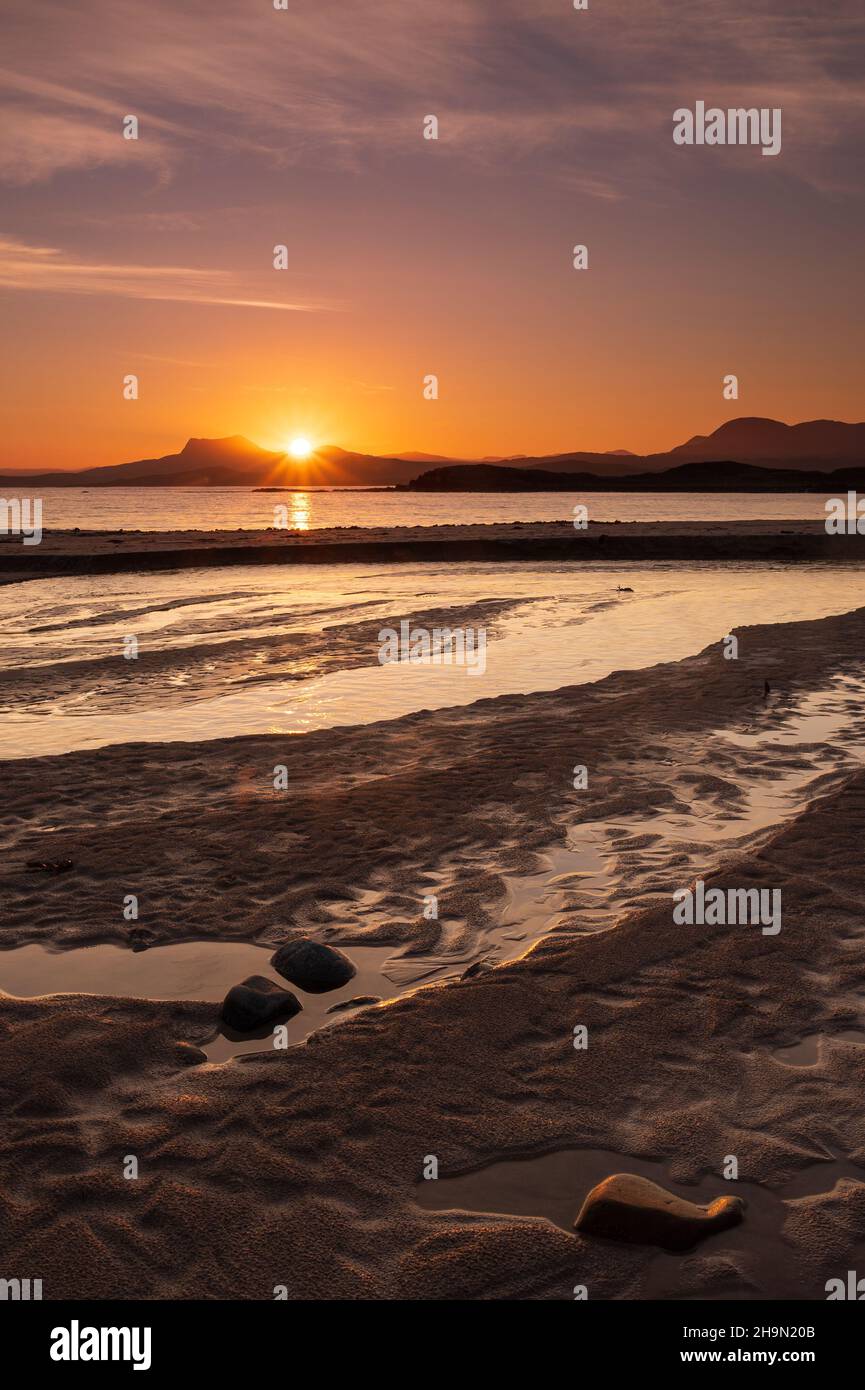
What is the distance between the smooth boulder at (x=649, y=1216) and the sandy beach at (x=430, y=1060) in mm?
63

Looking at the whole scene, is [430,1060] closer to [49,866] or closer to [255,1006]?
[255,1006]

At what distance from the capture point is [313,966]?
Answer: 20.6 ft

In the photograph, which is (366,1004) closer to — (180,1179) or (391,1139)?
(391,1139)

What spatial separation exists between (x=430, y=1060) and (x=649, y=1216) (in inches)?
61.2

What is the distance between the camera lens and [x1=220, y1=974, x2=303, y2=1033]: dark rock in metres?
5.78

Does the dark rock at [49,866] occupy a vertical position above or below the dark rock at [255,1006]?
above

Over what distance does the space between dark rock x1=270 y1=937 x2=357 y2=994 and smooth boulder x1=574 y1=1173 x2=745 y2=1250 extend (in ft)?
7.91

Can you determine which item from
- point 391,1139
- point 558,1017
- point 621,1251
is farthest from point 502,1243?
point 558,1017

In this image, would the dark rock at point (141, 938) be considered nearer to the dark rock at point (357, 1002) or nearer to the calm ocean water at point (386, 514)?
the dark rock at point (357, 1002)

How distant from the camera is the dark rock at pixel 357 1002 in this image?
5.97 metres

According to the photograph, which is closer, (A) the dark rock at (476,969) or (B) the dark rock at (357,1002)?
(B) the dark rock at (357,1002)

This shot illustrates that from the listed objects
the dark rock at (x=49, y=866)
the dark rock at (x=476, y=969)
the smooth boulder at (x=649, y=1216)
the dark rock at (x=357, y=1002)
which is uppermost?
the dark rock at (x=49, y=866)

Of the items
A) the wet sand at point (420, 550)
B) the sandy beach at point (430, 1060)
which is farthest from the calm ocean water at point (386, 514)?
the sandy beach at point (430, 1060)

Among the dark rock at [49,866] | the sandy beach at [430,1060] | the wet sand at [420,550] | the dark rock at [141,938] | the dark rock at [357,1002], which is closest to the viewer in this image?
the sandy beach at [430,1060]
